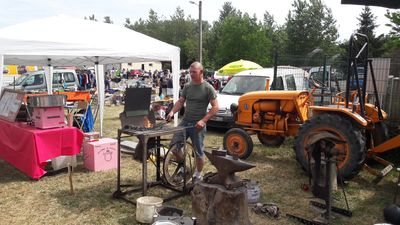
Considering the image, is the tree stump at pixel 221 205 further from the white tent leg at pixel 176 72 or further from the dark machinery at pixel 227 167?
the white tent leg at pixel 176 72

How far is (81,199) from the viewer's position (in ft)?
16.0

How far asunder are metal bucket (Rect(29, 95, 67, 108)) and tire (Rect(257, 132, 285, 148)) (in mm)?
3773

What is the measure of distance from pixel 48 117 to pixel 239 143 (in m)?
3.30

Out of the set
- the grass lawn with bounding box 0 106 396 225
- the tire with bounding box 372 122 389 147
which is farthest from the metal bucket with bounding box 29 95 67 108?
the tire with bounding box 372 122 389 147

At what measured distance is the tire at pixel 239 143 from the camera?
268 inches

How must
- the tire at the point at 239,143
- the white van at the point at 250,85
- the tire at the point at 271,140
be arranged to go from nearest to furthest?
the tire at the point at 239,143
the tire at the point at 271,140
the white van at the point at 250,85

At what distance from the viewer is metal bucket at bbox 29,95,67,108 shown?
18.9 feet

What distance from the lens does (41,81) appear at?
16.5 m

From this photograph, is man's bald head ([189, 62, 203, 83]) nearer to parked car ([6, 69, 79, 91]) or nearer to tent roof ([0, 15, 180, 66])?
tent roof ([0, 15, 180, 66])

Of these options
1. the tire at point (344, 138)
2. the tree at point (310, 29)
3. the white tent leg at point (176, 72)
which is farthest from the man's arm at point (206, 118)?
the tree at point (310, 29)

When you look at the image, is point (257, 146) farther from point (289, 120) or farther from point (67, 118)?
point (67, 118)

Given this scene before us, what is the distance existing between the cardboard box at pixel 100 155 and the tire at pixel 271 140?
2.89 metres

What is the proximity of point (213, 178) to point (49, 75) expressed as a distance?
8.10m

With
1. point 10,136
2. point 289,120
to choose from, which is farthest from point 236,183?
point 10,136
